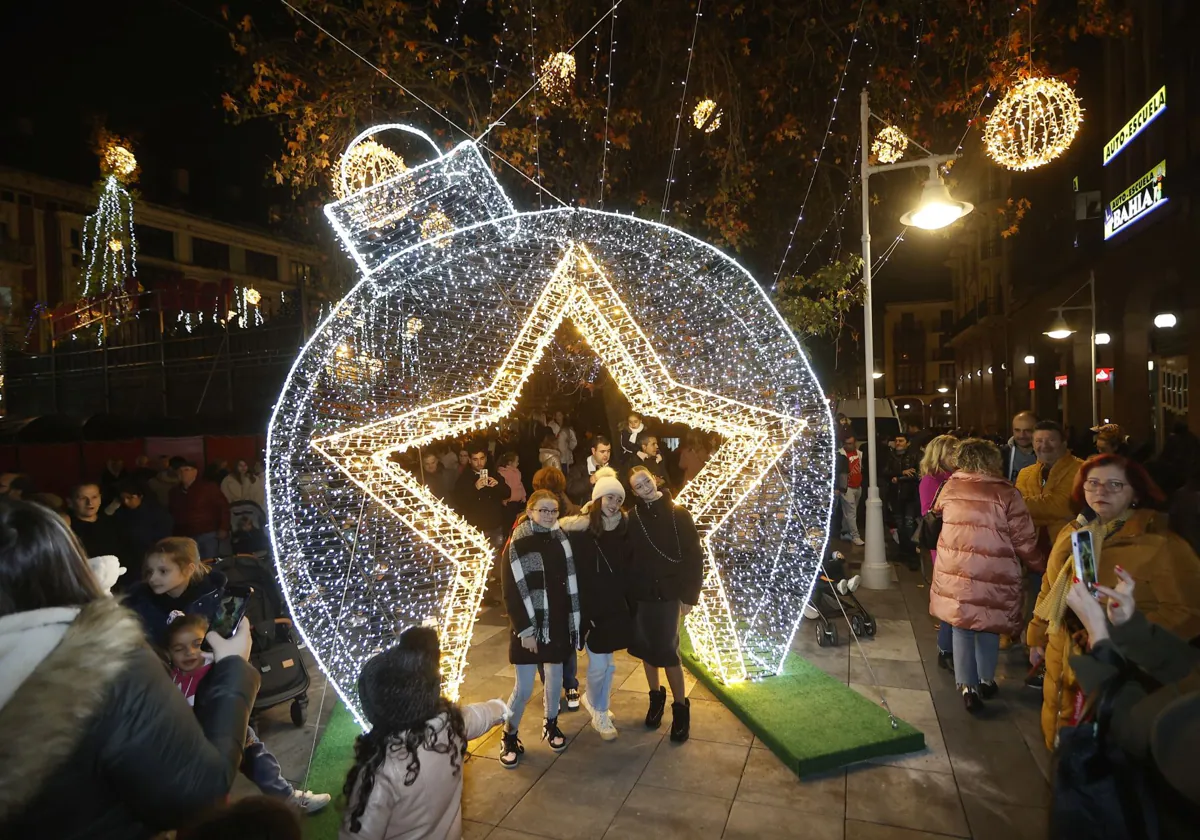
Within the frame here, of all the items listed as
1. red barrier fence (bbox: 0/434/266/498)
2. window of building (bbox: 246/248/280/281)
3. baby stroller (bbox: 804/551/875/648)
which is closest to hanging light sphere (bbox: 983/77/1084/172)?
baby stroller (bbox: 804/551/875/648)

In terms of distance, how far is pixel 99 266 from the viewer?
2800 cm

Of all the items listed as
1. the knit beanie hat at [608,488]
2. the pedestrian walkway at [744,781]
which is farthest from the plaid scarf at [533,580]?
the pedestrian walkway at [744,781]

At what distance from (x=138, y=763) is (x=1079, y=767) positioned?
2.14 meters

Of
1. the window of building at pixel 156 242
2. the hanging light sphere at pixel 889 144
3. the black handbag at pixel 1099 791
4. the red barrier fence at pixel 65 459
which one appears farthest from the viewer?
the window of building at pixel 156 242

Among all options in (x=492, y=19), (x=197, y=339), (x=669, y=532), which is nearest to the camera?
(x=669, y=532)

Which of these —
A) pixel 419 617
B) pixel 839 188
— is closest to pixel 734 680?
pixel 419 617

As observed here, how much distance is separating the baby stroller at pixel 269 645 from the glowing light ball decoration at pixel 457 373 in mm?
1002

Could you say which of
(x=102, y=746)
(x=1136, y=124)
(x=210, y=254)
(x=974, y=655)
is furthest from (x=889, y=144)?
(x=210, y=254)

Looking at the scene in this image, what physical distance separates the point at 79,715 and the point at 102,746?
0.10 m

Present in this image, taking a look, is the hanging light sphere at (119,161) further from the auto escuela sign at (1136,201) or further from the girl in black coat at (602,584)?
the auto escuela sign at (1136,201)

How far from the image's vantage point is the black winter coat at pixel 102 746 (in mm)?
1284

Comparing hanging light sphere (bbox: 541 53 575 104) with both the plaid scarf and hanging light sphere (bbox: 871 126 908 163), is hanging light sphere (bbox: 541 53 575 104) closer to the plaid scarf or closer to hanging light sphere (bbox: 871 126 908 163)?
hanging light sphere (bbox: 871 126 908 163)

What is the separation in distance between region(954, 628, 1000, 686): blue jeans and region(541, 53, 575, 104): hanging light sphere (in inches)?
253

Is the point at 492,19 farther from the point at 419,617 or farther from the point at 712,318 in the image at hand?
the point at 419,617
